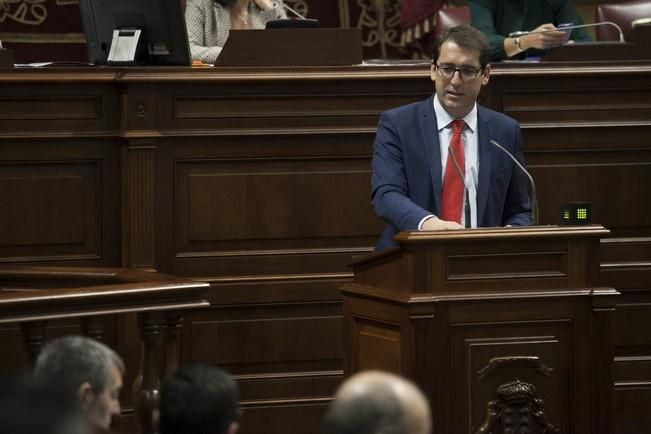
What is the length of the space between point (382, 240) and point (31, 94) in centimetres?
168

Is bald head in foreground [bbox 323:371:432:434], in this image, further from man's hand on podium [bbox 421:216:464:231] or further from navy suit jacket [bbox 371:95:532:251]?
navy suit jacket [bbox 371:95:532:251]

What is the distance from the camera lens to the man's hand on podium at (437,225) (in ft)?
15.1

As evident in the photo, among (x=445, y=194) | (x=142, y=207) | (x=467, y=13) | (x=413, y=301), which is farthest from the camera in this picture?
(x=467, y=13)

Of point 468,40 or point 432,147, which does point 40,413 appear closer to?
point 432,147

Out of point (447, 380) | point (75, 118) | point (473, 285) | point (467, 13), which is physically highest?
point (467, 13)

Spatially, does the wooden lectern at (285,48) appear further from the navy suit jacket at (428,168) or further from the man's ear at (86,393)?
the man's ear at (86,393)

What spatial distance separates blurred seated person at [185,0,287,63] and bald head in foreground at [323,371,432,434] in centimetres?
463

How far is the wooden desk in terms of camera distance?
18.9 feet

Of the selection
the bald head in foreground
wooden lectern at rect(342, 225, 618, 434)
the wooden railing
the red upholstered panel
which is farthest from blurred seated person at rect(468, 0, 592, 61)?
the bald head in foreground

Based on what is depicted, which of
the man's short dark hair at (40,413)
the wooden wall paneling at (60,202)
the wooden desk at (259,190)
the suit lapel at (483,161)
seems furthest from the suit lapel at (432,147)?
the man's short dark hair at (40,413)

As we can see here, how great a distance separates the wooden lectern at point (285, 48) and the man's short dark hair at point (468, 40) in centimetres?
98

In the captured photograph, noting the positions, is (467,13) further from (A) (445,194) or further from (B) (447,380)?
(B) (447,380)

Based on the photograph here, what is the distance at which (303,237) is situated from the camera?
5.92 metres

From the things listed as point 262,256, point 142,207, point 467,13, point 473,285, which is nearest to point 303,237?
point 262,256
